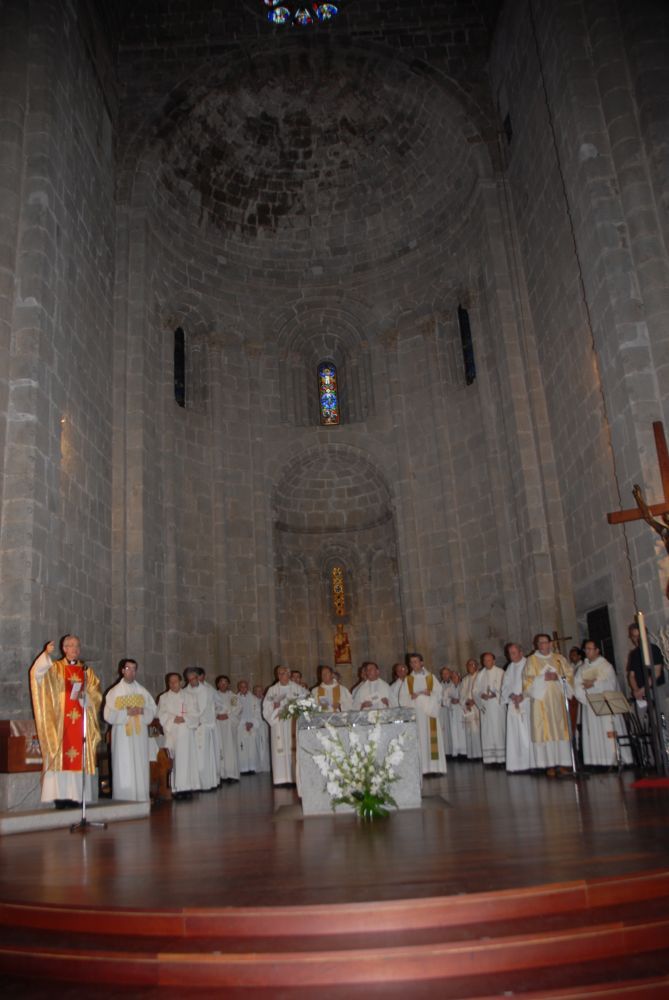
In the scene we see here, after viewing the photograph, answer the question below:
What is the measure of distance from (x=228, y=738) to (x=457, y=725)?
4621 millimetres

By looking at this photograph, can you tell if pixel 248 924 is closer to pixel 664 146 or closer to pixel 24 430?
pixel 24 430

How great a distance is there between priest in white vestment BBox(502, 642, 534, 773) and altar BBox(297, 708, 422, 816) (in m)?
3.81

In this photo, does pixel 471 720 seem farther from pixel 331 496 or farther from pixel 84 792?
pixel 84 792

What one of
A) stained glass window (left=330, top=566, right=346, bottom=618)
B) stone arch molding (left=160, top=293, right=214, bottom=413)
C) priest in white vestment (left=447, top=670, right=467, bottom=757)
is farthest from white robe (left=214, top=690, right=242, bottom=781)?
stone arch molding (left=160, top=293, right=214, bottom=413)

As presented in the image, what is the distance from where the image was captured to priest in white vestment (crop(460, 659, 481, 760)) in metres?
14.8

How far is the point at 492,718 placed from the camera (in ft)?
45.7

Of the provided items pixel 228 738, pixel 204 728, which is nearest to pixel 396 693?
pixel 204 728

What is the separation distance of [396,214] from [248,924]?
1940 centimetres

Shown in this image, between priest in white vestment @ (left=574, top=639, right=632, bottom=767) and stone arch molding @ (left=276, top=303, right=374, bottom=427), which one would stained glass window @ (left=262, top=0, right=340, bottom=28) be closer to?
stone arch molding @ (left=276, top=303, right=374, bottom=427)

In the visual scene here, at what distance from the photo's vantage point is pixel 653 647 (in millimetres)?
10492

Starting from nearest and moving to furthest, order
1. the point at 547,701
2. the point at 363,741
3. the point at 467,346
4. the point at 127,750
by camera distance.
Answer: the point at 363,741, the point at 127,750, the point at 547,701, the point at 467,346

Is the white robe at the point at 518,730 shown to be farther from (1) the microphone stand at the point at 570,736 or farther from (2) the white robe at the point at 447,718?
(2) the white robe at the point at 447,718

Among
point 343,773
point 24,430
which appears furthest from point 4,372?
point 343,773

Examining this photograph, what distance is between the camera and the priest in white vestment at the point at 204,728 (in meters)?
12.4
